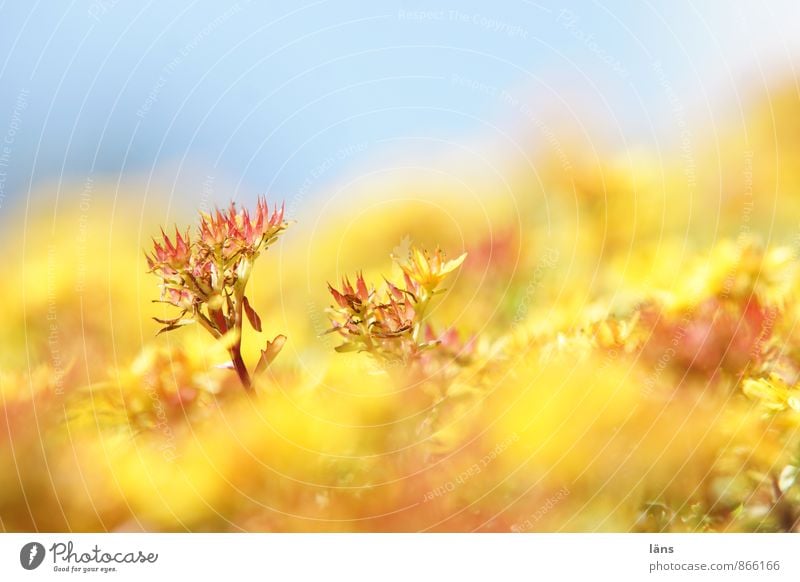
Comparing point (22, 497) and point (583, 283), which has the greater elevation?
point (583, 283)
